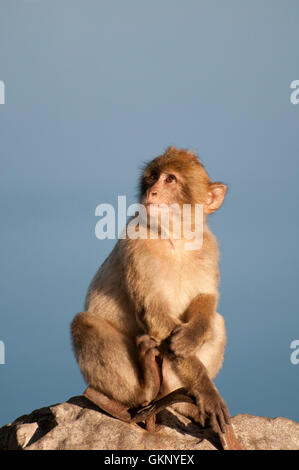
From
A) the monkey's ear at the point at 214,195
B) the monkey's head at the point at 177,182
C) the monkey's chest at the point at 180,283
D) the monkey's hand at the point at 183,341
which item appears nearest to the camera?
the monkey's hand at the point at 183,341

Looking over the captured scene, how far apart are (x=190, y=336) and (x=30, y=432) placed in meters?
1.41

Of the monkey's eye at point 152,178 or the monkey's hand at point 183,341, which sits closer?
the monkey's hand at point 183,341

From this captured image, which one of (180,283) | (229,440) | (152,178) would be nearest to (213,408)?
(229,440)

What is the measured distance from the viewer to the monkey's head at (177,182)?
194 inches

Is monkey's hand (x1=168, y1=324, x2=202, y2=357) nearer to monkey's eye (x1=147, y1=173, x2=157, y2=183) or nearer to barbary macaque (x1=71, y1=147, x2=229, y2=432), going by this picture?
barbary macaque (x1=71, y1=147, x2=229, y2=432)

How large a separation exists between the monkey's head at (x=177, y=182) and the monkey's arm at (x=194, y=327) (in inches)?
26.2

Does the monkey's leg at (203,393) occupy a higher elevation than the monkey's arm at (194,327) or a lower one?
lower

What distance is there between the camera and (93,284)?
17.4ft

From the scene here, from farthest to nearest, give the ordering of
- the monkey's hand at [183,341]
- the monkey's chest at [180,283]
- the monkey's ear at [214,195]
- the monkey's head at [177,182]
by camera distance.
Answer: the monkey's ear at [214,195] → the monkey's head at [177,182] → the monkey's chest at [180,283] → the monkey's hand at [183,341]

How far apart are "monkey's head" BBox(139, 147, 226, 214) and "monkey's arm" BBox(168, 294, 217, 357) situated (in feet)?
2.18

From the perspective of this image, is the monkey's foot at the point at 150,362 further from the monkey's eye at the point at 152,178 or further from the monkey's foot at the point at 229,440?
the monkey's eye at the point at 152,178

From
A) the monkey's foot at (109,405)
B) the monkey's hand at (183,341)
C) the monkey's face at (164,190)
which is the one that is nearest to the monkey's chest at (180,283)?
the monkey's hand at (183,341)

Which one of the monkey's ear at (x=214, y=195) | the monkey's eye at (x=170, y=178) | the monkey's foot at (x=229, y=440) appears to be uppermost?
the monkey's eye at (x=170, y=178)
